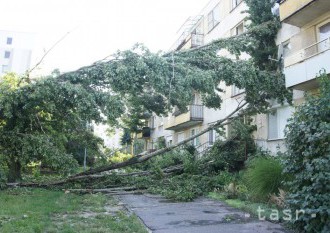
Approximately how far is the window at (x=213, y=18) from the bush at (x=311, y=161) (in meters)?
17.5

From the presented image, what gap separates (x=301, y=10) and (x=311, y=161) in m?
8.92

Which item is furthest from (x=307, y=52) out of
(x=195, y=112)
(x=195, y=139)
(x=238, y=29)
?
(x=195, y=139)

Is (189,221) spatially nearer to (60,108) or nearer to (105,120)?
(105,120)

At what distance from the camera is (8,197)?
1075 centimetres

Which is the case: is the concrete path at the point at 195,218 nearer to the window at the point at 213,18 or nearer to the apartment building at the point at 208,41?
the apartment building at the point at 208,41

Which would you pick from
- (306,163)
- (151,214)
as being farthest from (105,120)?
(306,163)

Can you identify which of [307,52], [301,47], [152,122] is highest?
[152,122]

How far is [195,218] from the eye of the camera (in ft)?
26.6

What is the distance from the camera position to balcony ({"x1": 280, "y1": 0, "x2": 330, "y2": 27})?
12.9 metres

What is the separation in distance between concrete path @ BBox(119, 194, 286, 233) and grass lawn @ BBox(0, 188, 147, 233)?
0.46m

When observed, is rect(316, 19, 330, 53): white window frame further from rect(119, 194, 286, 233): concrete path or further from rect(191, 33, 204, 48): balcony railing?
rect(191, 33, 204, 48): balcony railing

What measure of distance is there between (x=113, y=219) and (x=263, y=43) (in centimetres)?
1150

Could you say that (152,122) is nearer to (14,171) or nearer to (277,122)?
(277,122)

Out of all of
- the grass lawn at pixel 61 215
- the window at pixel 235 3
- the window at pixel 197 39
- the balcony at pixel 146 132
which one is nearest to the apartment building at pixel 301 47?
the window at pixel 235 3
